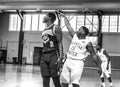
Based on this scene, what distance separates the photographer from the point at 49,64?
554cm

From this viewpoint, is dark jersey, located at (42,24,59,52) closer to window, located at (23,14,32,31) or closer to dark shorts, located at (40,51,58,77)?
dark shorts, located at (40,51,58,77)

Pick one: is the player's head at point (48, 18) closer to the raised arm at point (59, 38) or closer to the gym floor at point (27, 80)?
the raised arm at point (59, 38)

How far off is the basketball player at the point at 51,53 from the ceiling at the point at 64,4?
60.8ft

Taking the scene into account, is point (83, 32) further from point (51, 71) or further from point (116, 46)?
point (116, 46)

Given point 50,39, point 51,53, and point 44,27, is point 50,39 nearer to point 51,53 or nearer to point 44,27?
point 51,53

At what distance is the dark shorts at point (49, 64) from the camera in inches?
214

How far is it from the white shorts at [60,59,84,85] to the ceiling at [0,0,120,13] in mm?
18369

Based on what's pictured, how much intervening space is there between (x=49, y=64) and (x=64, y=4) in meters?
20.7

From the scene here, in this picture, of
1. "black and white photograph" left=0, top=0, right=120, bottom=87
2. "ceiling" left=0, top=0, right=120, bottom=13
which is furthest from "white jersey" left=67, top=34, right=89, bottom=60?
"ceiling" left=0, top=0, right=120, bottom=13

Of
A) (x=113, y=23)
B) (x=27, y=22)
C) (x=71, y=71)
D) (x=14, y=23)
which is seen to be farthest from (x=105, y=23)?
(x=71, y=71)

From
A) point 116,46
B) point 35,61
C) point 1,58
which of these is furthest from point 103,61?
point 1,58

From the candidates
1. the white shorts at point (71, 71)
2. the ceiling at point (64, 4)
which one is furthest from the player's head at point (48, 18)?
the ceiling at point (64, 4)

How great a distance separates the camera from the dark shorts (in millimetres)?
5441

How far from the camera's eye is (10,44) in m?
35.4
